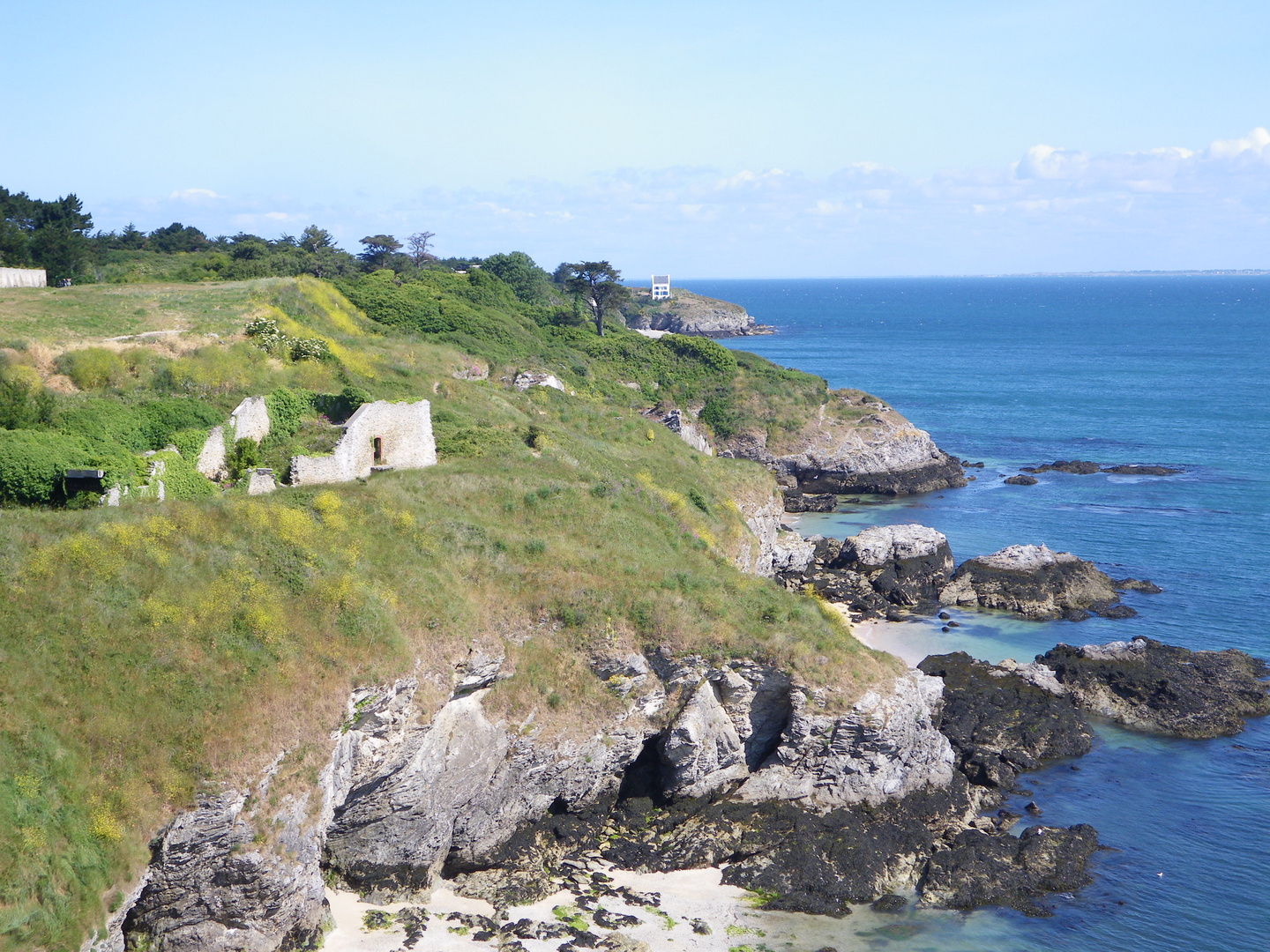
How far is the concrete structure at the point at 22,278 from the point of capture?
46.6m

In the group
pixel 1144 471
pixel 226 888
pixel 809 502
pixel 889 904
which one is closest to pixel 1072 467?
pixel 1144 471

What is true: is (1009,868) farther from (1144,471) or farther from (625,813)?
(1144,471)

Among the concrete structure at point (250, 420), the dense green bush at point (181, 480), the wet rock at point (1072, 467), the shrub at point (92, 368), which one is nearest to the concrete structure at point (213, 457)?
the concrete structure at point (250, 420)

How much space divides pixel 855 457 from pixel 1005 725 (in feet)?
137

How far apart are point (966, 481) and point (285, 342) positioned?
180ft

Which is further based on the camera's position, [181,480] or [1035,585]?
[1035,585]

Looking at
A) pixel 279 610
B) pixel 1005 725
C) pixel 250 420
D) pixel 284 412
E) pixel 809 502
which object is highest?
pixel 284 412

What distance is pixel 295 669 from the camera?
23.6 meters

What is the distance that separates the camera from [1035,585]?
158 feet

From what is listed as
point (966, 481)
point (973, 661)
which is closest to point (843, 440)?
point (966, 481)

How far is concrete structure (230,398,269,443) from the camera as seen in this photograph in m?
33.7

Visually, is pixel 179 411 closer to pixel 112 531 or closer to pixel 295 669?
pixel 112 531

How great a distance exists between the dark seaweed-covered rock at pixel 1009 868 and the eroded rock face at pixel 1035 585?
19.6 meters

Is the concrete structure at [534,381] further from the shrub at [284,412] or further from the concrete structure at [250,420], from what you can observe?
the concrete structure at [250,420]
